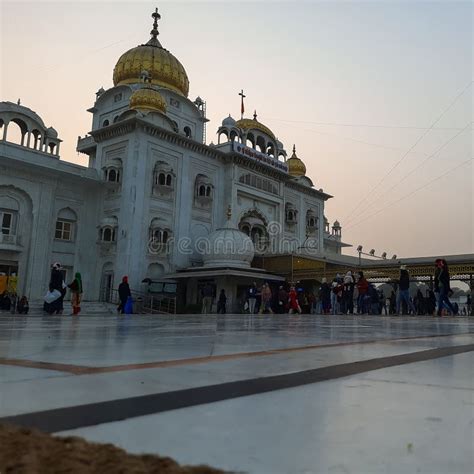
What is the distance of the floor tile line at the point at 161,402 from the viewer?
3.54 ft

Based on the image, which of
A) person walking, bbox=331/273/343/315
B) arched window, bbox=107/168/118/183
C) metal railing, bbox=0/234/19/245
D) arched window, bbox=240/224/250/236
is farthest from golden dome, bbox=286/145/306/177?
metal railing, bbox=0/234/19/245

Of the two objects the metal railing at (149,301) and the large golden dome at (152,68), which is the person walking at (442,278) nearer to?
the metal railing at (149,301)

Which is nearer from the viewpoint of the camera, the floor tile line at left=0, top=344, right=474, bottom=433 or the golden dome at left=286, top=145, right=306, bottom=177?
the floor tile line at left=0, top=344, right=474, bottom=433

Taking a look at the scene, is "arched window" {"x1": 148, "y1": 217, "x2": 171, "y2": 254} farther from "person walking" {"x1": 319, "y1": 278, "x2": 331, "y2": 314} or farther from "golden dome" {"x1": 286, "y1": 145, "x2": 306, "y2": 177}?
"golden dome" {"x1": 286, "y1": 145, "x2": 306, "y2": 177}

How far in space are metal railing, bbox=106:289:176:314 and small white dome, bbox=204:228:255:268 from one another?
2891 millimetres

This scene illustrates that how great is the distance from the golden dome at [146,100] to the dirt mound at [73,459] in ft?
84.5

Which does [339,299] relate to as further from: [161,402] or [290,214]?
[290,214]

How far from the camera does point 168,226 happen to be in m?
24.1

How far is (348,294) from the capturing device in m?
16.0

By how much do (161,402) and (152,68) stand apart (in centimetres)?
3007

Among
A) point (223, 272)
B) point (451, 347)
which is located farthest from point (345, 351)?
point (223, 272)

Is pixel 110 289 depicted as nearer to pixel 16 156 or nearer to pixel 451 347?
pixel 16 156

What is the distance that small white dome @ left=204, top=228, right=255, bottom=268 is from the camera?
2359cm

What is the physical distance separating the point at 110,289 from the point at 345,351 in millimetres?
21239
